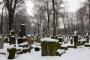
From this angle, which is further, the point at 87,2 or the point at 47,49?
the point at 87,2

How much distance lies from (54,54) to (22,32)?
9235 mm

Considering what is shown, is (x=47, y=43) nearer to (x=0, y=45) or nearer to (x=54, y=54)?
(x=54, y=54)

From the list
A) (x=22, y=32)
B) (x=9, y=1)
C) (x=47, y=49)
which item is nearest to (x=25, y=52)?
(x=47, y=49)

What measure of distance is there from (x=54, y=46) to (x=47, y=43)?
0.55 meters

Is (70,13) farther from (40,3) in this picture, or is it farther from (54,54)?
(54,54)

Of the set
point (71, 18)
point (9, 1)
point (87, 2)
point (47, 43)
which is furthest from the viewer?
point (71, 18)

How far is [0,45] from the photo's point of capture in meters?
21.9

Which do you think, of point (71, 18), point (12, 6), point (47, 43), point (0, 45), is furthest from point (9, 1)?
Answer: point (71, 18)

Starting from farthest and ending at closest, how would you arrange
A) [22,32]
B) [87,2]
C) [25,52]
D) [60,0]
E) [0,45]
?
[87,2] < [60,0] < [22,32] < [0,45] < [25,52]

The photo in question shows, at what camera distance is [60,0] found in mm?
43875

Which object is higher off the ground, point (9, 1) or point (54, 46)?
point (9, 1)

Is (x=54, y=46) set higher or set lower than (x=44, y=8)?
lower

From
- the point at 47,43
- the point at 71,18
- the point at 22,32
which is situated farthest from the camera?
the point at 71,18

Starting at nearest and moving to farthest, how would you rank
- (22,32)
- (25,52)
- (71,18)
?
(25,52)
(22,32)
(71,18)
